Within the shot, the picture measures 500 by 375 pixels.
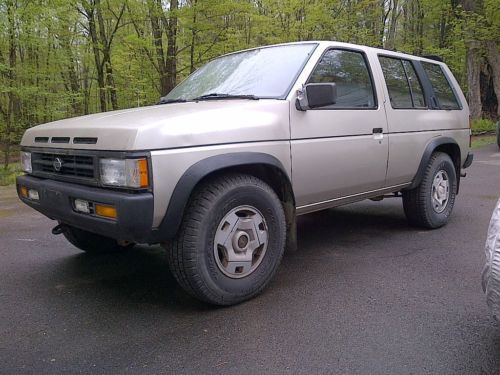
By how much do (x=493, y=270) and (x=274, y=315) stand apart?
1.32m

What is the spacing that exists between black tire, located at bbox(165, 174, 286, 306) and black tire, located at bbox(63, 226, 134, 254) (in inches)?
57.2

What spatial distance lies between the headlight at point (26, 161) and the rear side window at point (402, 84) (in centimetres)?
327

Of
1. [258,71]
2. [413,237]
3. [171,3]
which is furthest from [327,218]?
[171,3]

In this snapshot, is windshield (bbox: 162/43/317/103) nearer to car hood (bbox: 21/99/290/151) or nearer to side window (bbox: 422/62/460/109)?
car hood (bbox: 21/99/290/151)

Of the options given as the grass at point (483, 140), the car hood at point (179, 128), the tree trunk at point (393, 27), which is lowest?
the grass at point (483, 140)

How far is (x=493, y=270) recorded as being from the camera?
2166 millimetres

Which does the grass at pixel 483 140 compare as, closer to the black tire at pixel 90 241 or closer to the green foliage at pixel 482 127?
the green foliage at pixel 482 127

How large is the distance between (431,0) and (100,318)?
23.4 meters

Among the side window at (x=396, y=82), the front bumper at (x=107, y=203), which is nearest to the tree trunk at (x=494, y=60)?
the side window at (x=396, y=82)

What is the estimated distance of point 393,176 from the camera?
4.30m

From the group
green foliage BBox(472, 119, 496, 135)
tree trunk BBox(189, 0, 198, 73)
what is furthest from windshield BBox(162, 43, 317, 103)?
green foliage BBox(472, 119, 496, 135)

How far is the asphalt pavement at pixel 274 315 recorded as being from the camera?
2.32m

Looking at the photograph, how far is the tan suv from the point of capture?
103 inches

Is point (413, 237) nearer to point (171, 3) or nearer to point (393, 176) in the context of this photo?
point (393, 176)
